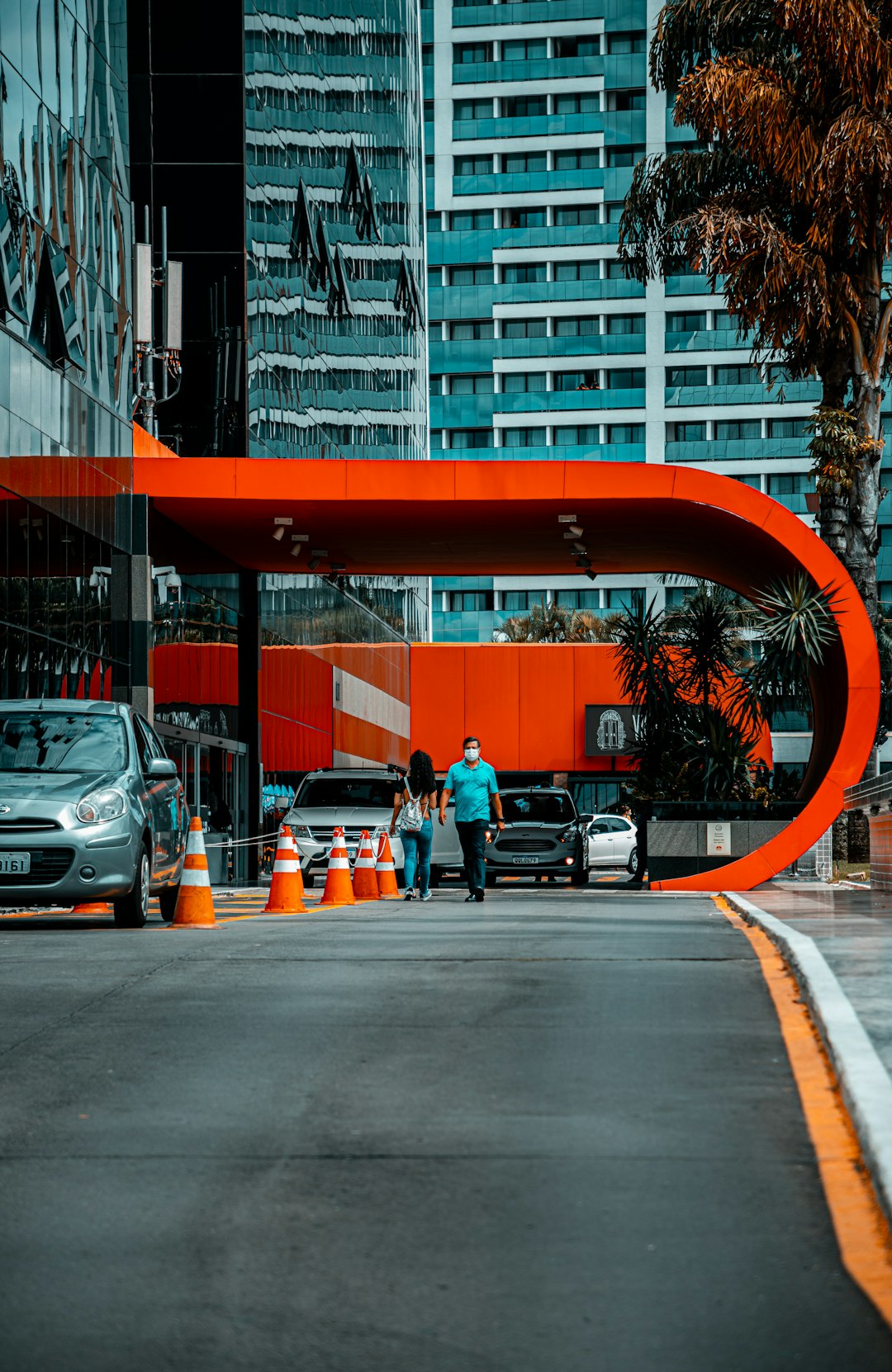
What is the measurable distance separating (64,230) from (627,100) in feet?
288

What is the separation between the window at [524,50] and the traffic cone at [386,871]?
93962 millimetres

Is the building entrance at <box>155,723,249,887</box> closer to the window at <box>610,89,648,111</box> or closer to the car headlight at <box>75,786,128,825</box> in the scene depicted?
the car headlight at <box>75,786,128,825</box>

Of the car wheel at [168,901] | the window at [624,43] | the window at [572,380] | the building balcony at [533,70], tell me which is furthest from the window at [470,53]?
the car wheel at [168,901]

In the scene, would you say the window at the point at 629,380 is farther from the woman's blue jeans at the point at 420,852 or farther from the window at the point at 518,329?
the woman's blue jeans at the point at 420,852

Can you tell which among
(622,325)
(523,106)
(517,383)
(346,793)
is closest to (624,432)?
(622,325)

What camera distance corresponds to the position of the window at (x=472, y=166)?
109m

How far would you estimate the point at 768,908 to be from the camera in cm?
1631

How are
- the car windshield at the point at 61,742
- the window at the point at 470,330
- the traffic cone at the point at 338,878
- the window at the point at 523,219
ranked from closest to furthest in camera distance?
the car windshield at the point at 61,742 → the traffic cone at the point at 338,878 → the window at the point at 523,219 → the window at the point at 470,330

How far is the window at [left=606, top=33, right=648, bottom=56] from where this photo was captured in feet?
355

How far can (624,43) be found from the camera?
108250mm

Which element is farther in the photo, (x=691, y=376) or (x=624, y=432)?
(x=624, y=432)

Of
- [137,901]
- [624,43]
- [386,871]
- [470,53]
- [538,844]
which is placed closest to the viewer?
[137,901]

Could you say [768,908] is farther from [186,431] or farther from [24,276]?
[186,431]

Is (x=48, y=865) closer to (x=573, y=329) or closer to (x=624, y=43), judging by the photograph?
(x=573, y=329)
